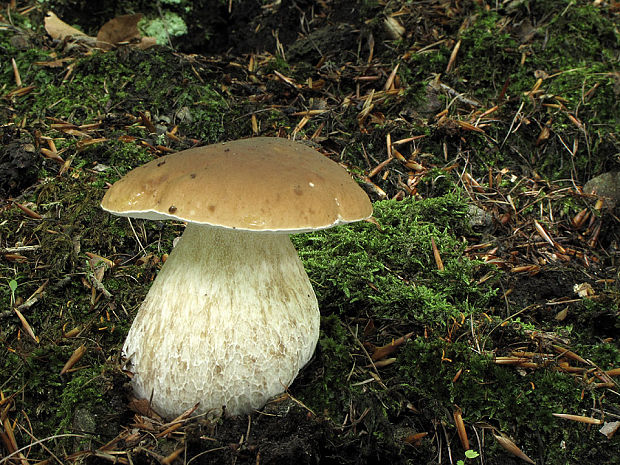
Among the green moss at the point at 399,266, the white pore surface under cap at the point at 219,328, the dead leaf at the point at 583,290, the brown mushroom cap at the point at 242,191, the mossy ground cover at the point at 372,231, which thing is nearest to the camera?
the brown mushroom cap at the point at 242,191

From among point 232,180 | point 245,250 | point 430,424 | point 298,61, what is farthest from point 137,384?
point 298,61

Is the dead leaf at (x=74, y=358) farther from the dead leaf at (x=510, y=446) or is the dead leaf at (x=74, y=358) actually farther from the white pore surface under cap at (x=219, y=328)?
the dead leaf at (x=510, y=446)

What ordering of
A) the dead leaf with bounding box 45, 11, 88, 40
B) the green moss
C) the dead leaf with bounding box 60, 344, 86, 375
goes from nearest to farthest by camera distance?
the dead leaf with bounding box 60, 344, 86, 375 → the green moss → the dead leaf with bounding box 45, 11, 88, 40

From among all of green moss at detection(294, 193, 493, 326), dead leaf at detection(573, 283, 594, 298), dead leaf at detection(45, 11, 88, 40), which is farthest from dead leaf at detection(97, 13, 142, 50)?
dead leaf at detection(573, 283, 594, 298)

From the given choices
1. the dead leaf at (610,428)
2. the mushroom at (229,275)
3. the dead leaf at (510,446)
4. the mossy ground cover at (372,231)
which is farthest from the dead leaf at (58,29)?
the dead leaf at (610,428)

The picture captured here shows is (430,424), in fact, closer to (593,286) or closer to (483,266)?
(483,266)

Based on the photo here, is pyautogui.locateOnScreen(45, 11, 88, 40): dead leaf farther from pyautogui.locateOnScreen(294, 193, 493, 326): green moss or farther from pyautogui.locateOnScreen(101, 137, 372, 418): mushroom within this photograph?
pyautogui.locateOnScreen(101, 137, 372, 418): mushroom
